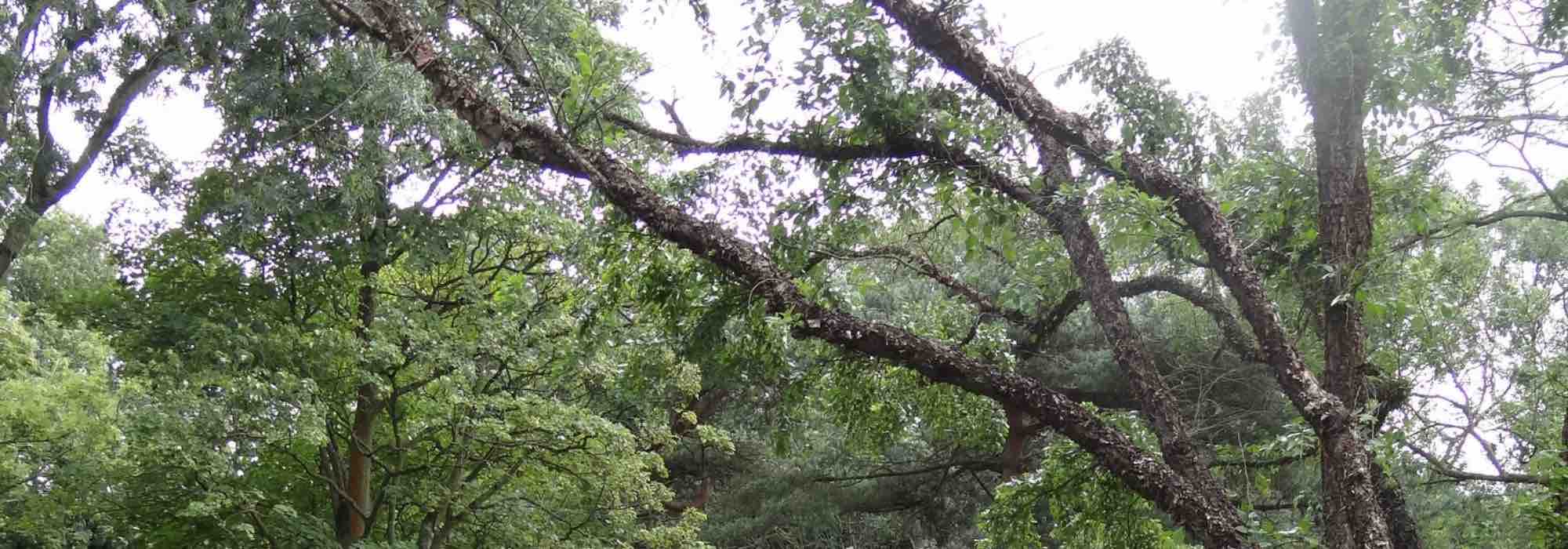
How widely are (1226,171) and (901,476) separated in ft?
28.1

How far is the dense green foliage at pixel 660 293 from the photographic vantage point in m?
4.54

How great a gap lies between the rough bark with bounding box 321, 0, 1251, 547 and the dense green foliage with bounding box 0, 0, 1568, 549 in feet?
0.15

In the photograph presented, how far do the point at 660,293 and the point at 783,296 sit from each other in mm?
707

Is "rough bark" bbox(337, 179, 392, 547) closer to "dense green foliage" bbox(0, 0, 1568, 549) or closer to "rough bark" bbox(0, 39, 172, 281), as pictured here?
"dense green foliage" bbox(0, 0, 1568, 549)

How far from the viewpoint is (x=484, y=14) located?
6730 millimetres

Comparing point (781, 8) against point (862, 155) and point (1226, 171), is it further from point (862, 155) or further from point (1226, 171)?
point (1226, 171)

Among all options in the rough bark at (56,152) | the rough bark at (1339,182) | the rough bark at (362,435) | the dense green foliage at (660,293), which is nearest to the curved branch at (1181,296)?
the dense green foliage at (660,293)

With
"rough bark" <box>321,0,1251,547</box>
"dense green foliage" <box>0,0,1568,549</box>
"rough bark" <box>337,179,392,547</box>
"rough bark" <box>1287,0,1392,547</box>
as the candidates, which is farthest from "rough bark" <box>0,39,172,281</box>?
"rough bark" <box>1287,0,1392,547</box>

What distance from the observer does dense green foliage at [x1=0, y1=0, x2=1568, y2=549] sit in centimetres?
454

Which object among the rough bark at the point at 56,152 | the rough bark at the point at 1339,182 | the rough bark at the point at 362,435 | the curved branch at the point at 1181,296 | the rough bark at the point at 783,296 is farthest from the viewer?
the rough bark at the point at 362,435

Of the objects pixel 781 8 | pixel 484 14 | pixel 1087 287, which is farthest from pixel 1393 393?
Result: pixel 484 14

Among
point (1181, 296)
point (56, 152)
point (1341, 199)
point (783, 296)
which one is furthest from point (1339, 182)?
point (56, 152)

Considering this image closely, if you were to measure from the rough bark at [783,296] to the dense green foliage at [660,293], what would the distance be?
0.15 ft

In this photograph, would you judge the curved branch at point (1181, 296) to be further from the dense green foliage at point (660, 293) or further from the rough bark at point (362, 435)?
the rough bark at point (362, 435)
